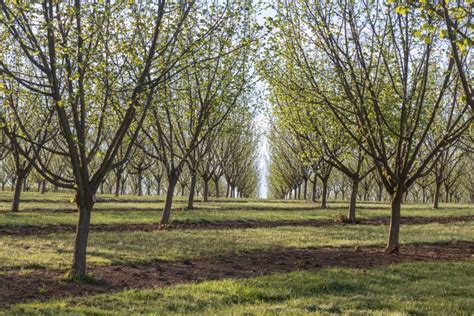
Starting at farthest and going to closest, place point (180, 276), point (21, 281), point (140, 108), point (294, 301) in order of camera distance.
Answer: point (140, 108), point (180, 276), point (21, 281), point (294, 301)

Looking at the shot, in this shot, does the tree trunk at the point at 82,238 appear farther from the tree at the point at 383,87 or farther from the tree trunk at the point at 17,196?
the tree trunk at the point at 17,196

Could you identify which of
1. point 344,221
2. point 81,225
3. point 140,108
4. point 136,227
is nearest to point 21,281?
point 81,225

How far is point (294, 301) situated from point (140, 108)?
20.7ft

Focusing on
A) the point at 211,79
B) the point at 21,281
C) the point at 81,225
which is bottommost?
the point at 21,281

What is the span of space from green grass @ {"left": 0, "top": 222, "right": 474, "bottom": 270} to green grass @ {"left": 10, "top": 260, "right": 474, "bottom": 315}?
153 inches

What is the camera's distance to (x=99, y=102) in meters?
12.5

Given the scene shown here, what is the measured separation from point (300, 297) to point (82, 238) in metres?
5.35

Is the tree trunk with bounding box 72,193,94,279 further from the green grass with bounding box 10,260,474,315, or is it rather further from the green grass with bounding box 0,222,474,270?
the green grass with bounding box 10,260,474,315

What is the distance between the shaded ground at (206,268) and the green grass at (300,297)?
0.88 m

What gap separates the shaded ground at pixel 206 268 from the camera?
9.42m

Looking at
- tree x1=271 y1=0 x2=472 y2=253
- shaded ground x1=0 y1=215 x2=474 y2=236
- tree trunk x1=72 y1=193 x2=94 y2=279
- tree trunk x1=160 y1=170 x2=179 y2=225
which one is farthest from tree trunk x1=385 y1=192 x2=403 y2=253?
tree trunk x1=160 y1=170 x2=179 y2=225

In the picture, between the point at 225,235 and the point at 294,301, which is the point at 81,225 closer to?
the point at 294,301

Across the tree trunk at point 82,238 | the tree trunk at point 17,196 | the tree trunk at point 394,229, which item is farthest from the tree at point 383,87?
the tree trunk at point 17,196

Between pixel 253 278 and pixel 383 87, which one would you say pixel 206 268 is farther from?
pixel 383 87
